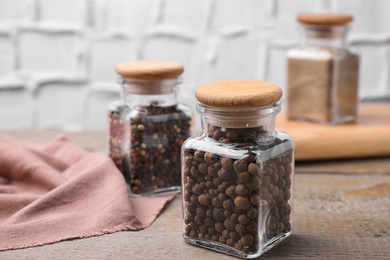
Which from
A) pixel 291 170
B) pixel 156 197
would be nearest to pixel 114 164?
pixel 156 197

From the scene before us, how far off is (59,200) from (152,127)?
0.18 meters

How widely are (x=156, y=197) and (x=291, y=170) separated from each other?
0.25 meters

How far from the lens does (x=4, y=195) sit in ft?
2.77

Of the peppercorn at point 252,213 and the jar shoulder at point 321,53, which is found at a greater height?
the jar shoulder at point 321,53

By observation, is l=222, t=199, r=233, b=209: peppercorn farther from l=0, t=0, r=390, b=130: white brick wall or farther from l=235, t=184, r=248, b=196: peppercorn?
l=0, t=0, r=390, b=130: white brick wall

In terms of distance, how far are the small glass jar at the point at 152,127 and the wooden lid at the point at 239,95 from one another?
0.61 ft

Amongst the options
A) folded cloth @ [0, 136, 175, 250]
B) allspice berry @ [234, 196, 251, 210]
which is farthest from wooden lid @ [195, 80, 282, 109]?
folded cloth @ [0, 136, 175, 250]

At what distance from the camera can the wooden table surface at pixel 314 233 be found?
0.70m

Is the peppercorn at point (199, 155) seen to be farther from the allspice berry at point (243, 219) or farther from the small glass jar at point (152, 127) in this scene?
the small glass jar at point (152, 127)

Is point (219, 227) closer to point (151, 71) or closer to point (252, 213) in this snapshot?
point (252, 213)

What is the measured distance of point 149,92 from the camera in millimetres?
900

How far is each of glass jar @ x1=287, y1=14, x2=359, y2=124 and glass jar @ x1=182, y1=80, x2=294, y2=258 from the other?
0.42 metres

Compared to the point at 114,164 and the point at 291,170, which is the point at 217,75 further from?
the point at 291,170

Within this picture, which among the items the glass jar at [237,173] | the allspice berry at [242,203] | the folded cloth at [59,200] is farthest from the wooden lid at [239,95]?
the folded cloth at [59,200]
